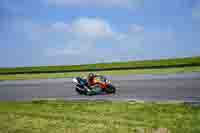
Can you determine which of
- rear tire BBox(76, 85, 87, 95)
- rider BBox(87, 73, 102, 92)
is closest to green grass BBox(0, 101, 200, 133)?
rider BBox(87, 73, 102, 92)

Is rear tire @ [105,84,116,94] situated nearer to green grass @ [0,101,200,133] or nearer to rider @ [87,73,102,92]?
rider @ [87,73,102,92]

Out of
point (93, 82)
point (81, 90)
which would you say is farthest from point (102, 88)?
point (81, 90)

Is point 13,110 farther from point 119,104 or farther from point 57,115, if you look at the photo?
point 119,104

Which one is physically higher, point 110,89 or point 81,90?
point 110,89

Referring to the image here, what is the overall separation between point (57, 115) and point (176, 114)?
6.00m

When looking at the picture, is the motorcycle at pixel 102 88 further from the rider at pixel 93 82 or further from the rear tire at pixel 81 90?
the rider at pixel 93 82

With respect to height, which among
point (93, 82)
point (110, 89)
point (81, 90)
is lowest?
point (81, 90)

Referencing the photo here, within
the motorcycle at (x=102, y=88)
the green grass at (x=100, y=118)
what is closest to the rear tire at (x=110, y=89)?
the motorcycle at (x=102, y=88)

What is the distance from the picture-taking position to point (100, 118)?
1363cm

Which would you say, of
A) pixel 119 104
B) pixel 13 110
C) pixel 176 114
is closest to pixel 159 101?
pixel 119 104

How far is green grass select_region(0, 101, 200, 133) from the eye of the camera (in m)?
11.7

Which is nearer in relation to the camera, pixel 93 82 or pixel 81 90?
pixel 93 82

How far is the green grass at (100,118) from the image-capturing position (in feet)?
38.4

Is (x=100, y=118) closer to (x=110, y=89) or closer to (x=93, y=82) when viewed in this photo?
(x=110, y=89)
